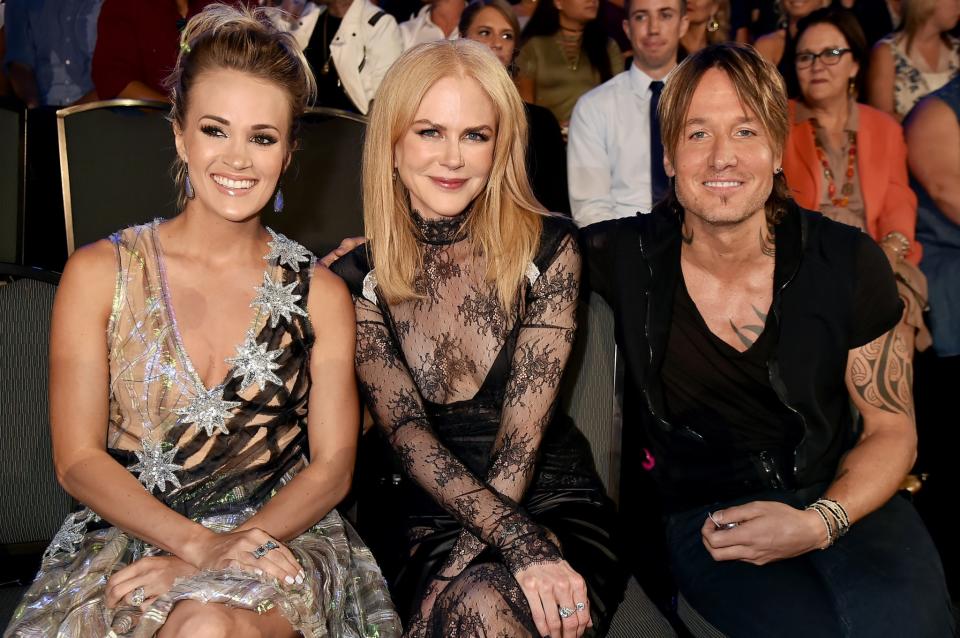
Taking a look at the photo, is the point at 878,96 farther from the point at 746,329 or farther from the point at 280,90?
the point at 280,90

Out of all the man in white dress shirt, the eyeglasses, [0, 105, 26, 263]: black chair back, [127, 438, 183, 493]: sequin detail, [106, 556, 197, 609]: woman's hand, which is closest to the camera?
[106, 556, 197, 609]: woman's hand

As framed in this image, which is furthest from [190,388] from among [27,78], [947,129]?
[27,78]

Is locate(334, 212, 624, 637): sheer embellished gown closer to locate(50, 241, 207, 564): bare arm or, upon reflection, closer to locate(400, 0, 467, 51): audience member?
locate(50, 241, 207, 564): bare arm

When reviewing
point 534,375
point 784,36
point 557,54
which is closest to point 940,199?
point 784,36

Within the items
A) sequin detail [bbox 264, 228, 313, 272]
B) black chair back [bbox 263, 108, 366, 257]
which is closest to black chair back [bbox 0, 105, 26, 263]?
black chair back [bbox 263, 108, 366, 257]

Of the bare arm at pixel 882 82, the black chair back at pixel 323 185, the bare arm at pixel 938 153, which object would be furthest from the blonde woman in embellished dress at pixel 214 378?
the bare arm at pixel 882 82

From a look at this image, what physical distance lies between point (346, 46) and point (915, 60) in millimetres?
2404

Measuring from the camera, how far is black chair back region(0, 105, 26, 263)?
2654mm

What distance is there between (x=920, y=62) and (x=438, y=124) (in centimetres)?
294

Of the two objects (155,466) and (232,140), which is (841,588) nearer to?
(155,466)

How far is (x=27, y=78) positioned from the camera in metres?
4.62

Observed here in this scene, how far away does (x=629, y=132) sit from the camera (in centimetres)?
409

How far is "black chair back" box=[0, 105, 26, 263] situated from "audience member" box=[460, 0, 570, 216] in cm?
191

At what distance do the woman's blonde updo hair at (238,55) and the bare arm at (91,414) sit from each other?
0.39 meters
